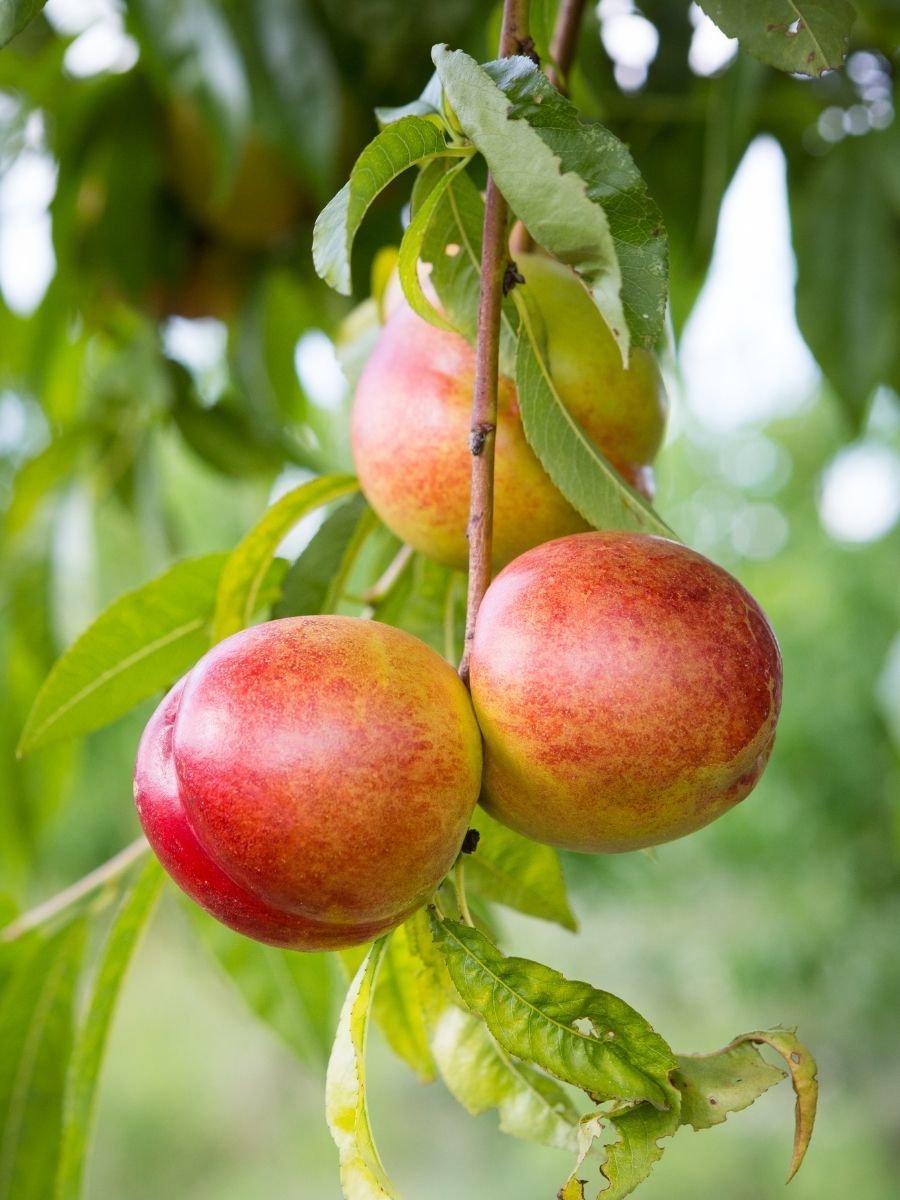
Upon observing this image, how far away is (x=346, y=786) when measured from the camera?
487 mm

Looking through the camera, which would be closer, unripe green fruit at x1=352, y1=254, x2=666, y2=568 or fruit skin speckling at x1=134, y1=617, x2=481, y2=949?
fruit skin speckling at x1=134, y1=617, x2=481, y2=949

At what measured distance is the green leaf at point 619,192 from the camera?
50 centimetres

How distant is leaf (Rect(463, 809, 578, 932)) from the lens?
700mm

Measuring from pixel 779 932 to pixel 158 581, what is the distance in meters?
8.06

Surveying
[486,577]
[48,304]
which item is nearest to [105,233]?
[48,304]

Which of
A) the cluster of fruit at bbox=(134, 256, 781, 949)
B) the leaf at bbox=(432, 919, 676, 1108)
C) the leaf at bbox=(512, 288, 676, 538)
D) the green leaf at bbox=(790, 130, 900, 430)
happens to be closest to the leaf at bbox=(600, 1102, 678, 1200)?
the leaf at bbox=(432, 919, 676, 1108)

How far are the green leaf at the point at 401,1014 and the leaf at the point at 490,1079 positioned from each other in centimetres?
10

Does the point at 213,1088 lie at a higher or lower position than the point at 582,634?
lower

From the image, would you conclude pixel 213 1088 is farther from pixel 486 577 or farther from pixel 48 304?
pixel 486 577

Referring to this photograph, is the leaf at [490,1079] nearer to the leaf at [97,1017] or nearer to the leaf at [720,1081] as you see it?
the leaf at [720,1081]

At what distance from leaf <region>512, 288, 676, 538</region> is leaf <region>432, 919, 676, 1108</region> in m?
0.22

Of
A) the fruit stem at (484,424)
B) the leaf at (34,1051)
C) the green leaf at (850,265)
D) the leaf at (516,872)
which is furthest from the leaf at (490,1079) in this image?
the green leaf at (850,265)

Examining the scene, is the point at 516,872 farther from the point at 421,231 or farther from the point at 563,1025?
the point at 421,231

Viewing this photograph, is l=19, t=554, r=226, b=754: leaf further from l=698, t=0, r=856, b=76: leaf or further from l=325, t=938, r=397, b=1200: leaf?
l=698, t=0, r=856, b=76: leaf
